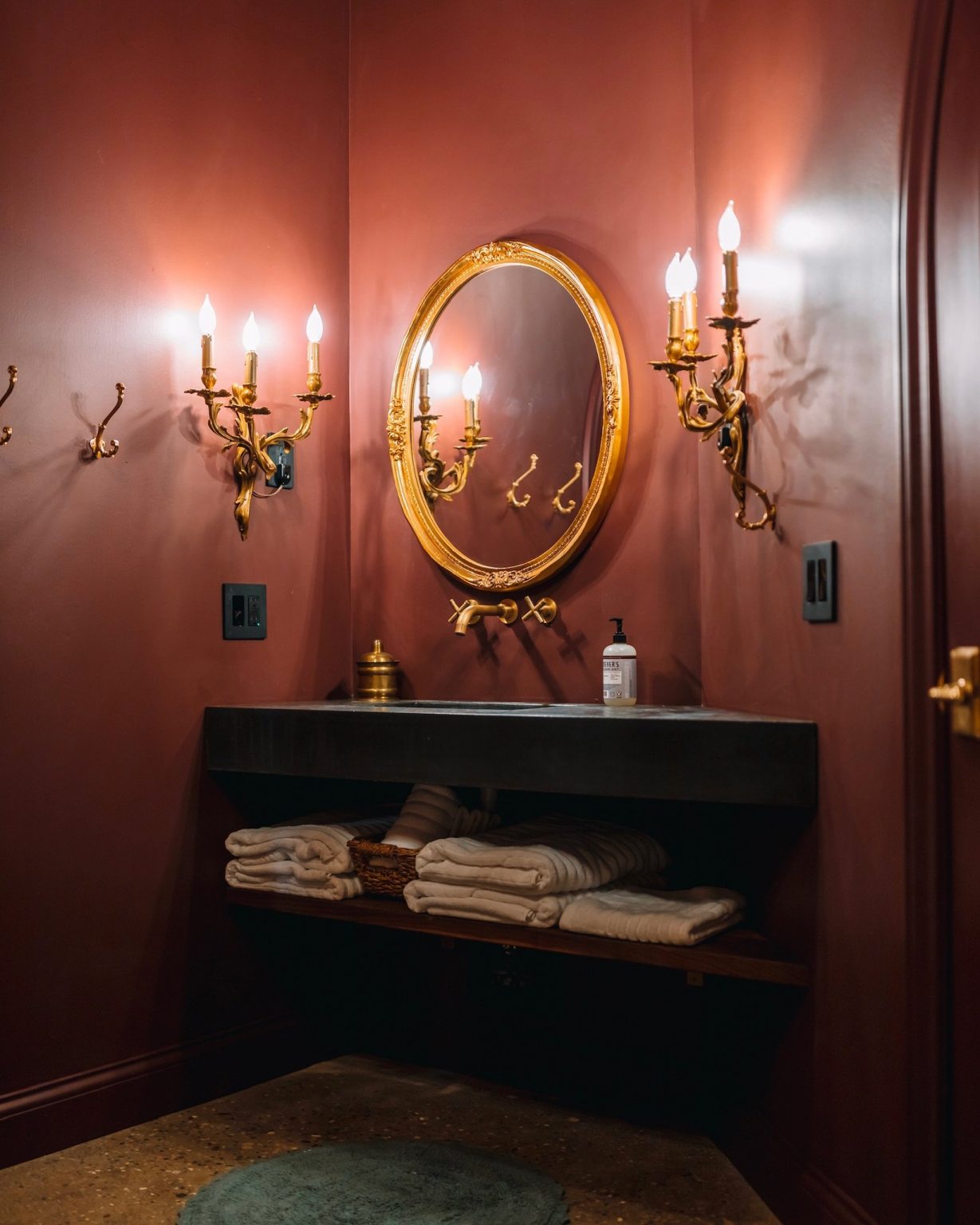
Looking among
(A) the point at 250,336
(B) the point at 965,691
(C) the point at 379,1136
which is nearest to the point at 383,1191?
(C) the point at 379,1136

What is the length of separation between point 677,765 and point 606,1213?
2.52 ft

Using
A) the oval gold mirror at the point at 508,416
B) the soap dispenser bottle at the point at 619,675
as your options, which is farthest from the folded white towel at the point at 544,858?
the oval gold mirror at the point at 508,416

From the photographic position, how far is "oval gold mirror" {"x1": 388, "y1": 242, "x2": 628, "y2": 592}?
2576 mm

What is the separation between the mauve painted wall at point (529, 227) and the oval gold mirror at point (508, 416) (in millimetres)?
53

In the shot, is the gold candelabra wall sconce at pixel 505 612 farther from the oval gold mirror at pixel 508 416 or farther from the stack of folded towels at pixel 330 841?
the stack of folded towels at pixel 330 841

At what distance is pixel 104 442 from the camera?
2406 millimetres

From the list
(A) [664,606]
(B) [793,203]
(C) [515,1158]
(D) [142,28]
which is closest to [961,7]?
(B) [793,203]

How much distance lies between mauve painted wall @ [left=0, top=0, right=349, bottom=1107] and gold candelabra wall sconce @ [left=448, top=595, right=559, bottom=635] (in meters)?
0.44

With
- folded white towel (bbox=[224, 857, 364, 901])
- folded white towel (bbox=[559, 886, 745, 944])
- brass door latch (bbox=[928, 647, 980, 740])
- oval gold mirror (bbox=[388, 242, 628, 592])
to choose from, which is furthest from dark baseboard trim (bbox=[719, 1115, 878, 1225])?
oval gold mirror (bbox=[388, 242, 628, 592])

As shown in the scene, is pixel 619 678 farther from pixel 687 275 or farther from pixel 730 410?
pixel 687 275

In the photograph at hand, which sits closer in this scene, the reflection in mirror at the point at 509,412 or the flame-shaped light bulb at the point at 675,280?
Result: the flame-shaped light bulb at the point at 675,280

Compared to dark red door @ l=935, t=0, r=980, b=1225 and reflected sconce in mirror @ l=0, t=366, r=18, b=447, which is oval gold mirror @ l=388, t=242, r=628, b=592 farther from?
dark red door @ l=935, t=0, r=980, b=1225

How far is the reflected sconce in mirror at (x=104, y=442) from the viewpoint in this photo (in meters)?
2.39

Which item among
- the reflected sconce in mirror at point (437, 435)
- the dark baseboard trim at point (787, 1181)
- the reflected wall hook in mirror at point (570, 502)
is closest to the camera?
the dark baseboard trim at point (787, 1181)
